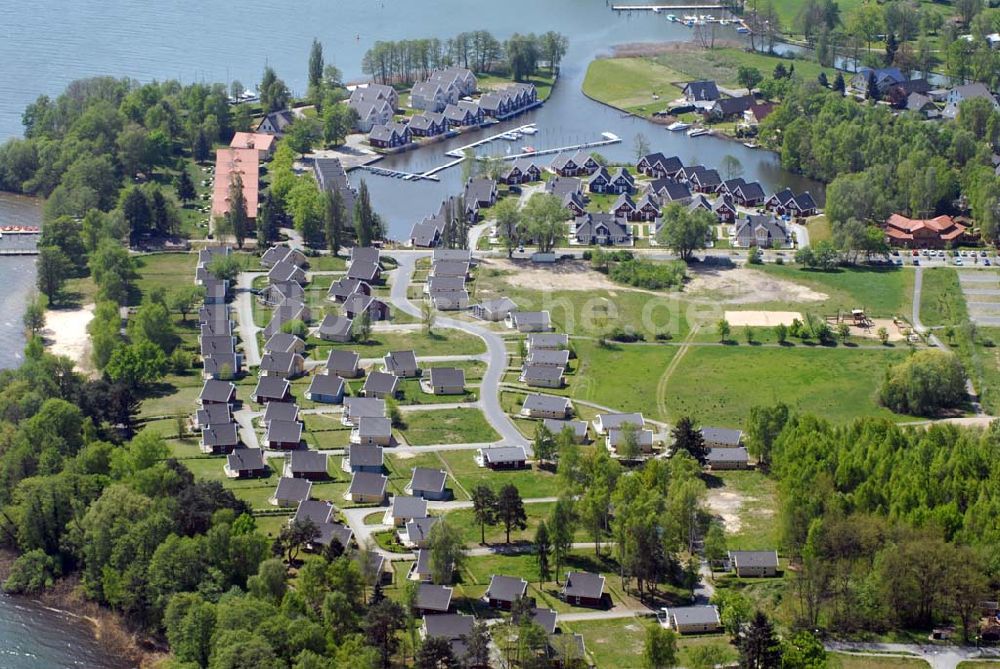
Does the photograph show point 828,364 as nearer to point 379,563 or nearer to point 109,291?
point 379,563

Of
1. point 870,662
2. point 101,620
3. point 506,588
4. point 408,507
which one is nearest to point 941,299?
point 870,662

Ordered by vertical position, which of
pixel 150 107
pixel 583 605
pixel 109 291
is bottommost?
pixel 583 605

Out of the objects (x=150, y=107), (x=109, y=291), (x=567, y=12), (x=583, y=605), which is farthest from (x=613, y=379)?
(x=567, y=12)

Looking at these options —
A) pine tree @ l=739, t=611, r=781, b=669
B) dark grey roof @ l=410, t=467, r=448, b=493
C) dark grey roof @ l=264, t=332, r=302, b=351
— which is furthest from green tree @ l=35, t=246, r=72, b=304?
pine tree @ l=739, t=611, r=781, b=669

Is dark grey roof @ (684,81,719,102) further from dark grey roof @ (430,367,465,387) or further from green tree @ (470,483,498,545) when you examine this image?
green tree @ (470,483,498,545)

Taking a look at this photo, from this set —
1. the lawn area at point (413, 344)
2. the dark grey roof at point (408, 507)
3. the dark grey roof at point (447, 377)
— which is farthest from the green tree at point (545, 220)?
the dark grey roof at point (408, 507)

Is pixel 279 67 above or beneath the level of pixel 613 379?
above
